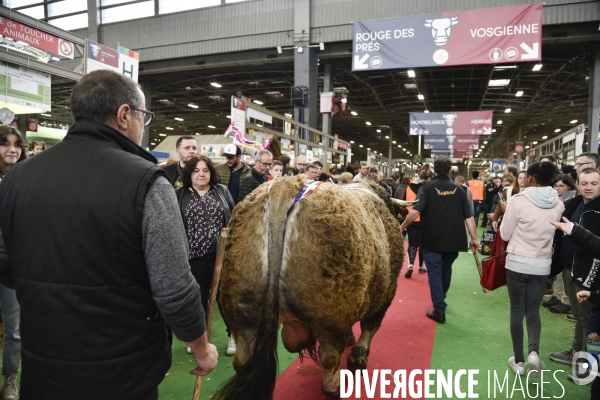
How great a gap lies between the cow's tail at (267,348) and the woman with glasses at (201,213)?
141 cm

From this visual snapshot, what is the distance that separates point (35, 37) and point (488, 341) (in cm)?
632

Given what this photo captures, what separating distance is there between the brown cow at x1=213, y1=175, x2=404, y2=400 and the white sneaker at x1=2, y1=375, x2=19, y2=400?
6.38 ft

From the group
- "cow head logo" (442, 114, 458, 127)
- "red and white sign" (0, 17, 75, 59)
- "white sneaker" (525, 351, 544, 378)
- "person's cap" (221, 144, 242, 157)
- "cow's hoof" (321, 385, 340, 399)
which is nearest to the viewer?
"cow's hoof" (321, 385, 340, 399)

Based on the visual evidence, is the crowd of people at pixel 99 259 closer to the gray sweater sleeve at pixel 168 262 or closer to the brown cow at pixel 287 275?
the gray sweater sleeve at pixel 168 262

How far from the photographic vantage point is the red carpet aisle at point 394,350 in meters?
3.04

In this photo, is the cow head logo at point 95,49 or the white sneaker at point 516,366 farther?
the cow head logo at point 95,49

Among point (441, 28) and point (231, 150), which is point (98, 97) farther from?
point (441, 28)

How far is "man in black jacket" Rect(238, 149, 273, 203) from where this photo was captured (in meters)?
4.33

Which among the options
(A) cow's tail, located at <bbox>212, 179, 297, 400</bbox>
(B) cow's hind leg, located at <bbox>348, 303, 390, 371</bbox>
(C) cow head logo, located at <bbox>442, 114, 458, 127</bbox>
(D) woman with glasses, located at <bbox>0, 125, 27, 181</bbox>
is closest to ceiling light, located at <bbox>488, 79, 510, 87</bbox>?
(C) cow head logo, located at <bbox>442, 114, 458, 127</bbox>

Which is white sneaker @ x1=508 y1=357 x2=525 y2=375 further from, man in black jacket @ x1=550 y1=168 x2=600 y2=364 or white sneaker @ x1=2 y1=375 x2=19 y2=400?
white sneaker @ x1=2 y1=375 x2=19 y2=400

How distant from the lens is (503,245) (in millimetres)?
3732

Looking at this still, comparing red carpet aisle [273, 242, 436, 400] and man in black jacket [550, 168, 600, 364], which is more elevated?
man in black jacket [550, 168, 600, 364]

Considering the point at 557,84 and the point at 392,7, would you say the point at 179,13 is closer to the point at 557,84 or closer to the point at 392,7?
the point at 392,7

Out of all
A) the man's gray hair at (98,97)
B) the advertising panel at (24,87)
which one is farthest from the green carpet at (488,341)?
the advertising panel at (24,87)
